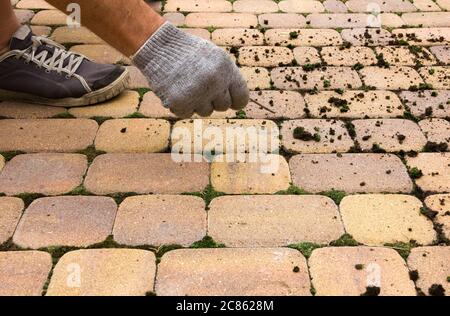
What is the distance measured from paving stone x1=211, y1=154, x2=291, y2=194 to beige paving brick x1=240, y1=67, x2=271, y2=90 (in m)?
0.51

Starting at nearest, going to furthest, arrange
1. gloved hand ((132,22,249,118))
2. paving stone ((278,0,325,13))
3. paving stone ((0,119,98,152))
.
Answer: gloved hand ((132,22,249,118)) → paving stone ((0,119,98,152)) → paving stone ((278,0,325,13))

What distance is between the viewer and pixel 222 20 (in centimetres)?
293

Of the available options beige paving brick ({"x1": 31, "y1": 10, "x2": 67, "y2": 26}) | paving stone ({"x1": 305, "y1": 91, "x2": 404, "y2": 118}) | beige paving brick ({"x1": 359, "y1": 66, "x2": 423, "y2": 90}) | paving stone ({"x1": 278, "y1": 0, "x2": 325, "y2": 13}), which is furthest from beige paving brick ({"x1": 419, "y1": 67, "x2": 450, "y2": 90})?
beige paving brick ({"x1": 31, "y1": 10, "x2": 67, "y2": 26})

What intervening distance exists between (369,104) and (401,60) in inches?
17.9

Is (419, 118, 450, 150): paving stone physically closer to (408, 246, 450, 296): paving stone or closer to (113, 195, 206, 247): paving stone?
(408, 246, 450, 296): paving stone

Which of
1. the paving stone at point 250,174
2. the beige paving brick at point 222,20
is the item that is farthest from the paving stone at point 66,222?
the beige paving brick at point 222,20

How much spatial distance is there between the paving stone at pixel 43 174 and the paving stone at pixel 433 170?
115cm

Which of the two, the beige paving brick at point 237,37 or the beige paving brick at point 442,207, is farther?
the beige paving brick at point 237,37

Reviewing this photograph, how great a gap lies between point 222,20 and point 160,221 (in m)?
1.59

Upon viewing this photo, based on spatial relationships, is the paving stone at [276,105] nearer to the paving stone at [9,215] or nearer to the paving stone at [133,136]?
the paving stone at [133,136]

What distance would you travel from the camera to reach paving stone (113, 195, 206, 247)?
161 cm

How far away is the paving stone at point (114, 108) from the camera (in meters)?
2.20

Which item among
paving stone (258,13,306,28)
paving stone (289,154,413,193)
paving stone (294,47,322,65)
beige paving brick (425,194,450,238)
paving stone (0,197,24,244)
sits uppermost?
beige paving brick (425,194,450,238)
